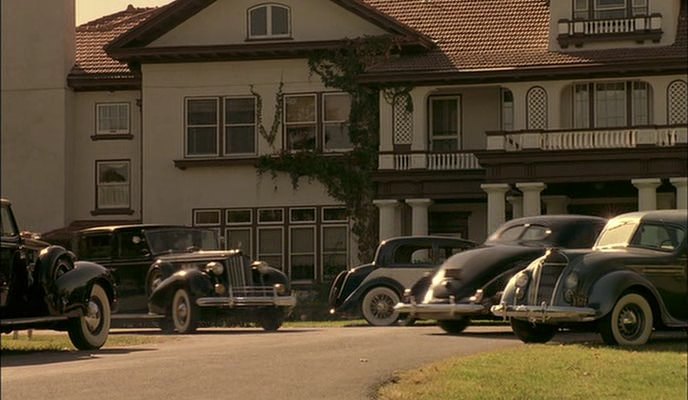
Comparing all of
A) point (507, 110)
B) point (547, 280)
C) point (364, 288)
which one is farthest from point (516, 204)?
point (547, 280)

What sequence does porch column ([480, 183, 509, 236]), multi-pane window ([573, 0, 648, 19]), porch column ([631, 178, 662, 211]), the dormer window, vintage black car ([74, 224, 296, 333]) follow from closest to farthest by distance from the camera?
1. vintage black car ([74, 224, 296, 333])
2. porch column ([631, 178, 662, 211])
3. porch column ([480, 183, 509, 236])
4. multi-pane window ([573, 0, 648, 19])
5. the dormer window

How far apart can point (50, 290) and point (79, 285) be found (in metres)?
1.15

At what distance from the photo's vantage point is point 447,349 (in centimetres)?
1580

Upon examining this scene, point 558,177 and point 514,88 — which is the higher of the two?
point 514,88

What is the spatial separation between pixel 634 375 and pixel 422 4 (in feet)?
101

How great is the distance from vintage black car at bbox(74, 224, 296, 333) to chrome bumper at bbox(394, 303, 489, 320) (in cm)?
393

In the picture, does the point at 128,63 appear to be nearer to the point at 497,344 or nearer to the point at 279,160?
the point at 279,160

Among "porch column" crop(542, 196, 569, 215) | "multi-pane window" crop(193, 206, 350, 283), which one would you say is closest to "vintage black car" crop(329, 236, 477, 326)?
"multi-pane window" crop(193, 206, 350, 283)

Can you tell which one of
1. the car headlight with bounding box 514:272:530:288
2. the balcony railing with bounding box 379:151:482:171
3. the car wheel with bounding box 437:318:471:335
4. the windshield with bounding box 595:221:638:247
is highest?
the balcony railing with bounding box 379:151:482:171

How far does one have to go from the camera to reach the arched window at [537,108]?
124ft

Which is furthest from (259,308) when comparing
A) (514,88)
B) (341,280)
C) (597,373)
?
(514,88)

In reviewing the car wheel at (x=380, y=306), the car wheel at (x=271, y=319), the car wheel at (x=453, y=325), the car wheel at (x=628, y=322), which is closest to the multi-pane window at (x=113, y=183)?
the car wheel at (x=380, y=306)

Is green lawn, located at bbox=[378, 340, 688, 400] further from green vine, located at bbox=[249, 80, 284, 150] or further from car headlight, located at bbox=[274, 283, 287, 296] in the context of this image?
green vine, located at bbox=[249, 80, 284, 150]

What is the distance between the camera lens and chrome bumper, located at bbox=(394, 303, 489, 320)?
744 inches
